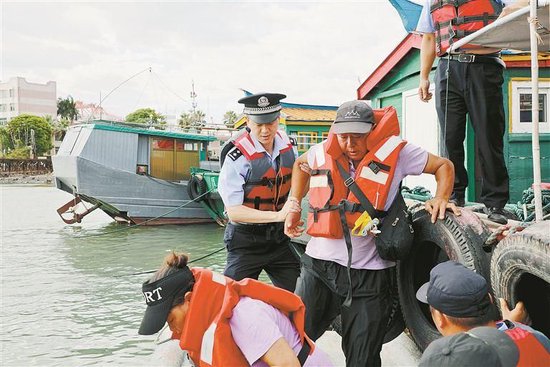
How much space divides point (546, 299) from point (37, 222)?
22989mm

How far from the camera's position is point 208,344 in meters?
2.10

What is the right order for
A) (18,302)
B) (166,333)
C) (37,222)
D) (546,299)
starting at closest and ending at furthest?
(546,299) < (166,333) < (18,302) < (37,222)

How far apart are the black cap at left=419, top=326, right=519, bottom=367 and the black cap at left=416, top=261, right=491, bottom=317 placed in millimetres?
222

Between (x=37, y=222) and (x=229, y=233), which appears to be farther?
(x=37, y=222)

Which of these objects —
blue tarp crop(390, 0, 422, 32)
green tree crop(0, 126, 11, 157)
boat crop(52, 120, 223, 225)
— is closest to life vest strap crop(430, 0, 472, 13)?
blue tarp crop(390, 0, 422, 32)

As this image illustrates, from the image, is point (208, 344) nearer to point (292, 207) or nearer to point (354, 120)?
point (292, 207)

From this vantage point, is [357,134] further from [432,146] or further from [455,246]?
[432,146]

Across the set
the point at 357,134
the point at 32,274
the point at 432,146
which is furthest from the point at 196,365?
the point at 32,274

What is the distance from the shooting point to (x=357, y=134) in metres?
2.95

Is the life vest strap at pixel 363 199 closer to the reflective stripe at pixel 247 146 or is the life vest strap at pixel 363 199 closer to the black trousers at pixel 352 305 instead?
the black trousers at pixel 352 305

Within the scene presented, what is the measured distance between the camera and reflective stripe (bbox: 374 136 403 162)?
9.57 ft

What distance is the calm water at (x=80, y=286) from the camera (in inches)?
293

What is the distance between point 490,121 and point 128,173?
17921mm

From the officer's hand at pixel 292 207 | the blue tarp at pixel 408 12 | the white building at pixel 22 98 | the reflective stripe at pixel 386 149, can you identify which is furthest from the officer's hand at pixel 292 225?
the white building at pixel 22 98
